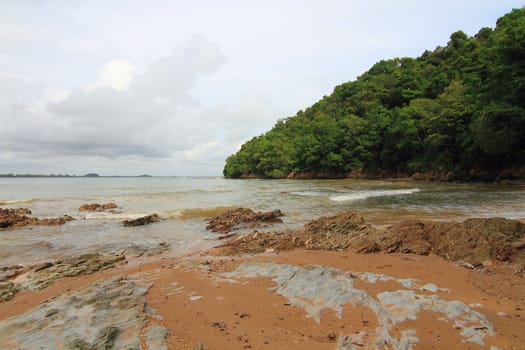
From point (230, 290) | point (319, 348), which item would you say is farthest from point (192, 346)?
point (230, 290)

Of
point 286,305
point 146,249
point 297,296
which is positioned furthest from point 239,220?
point 286,305

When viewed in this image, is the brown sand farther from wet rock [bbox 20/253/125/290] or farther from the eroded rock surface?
wet rock [bbox 20/253/125/290]

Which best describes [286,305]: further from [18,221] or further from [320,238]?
[18,221]

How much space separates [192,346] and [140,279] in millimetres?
2498

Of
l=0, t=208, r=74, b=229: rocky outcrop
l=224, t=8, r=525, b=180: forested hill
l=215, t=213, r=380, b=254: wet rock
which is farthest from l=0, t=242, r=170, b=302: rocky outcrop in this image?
l=224, t=8, r=525, b=180: forested hill

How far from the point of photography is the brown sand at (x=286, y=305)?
2.80 m

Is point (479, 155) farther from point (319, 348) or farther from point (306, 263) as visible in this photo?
point (319, 348)

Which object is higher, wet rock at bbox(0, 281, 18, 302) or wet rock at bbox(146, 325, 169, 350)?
wet rock at bbox(146, 325, 169, 350)

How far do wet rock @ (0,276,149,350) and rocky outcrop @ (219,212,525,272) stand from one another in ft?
10.1

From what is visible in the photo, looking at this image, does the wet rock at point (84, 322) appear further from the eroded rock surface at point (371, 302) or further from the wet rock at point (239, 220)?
the wet rock at point (239, 220)

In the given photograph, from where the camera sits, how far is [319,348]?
2664 mm

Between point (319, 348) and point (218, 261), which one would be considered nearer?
point (319, 348)

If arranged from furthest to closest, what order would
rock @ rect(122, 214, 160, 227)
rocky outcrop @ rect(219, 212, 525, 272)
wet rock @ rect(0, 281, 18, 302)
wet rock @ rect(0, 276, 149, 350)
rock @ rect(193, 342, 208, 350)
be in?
rock @ rect(122, 214, 160, 227) < rocky outcrop @ rect(219, 212, 525, 272) < wet rock @ rect(0, 281, 18, 302) < wet rock @ rect(0, 276, 149, 350) < rock @ rect(193, 342, 208, 350)

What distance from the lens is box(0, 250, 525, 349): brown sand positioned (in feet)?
9.18
